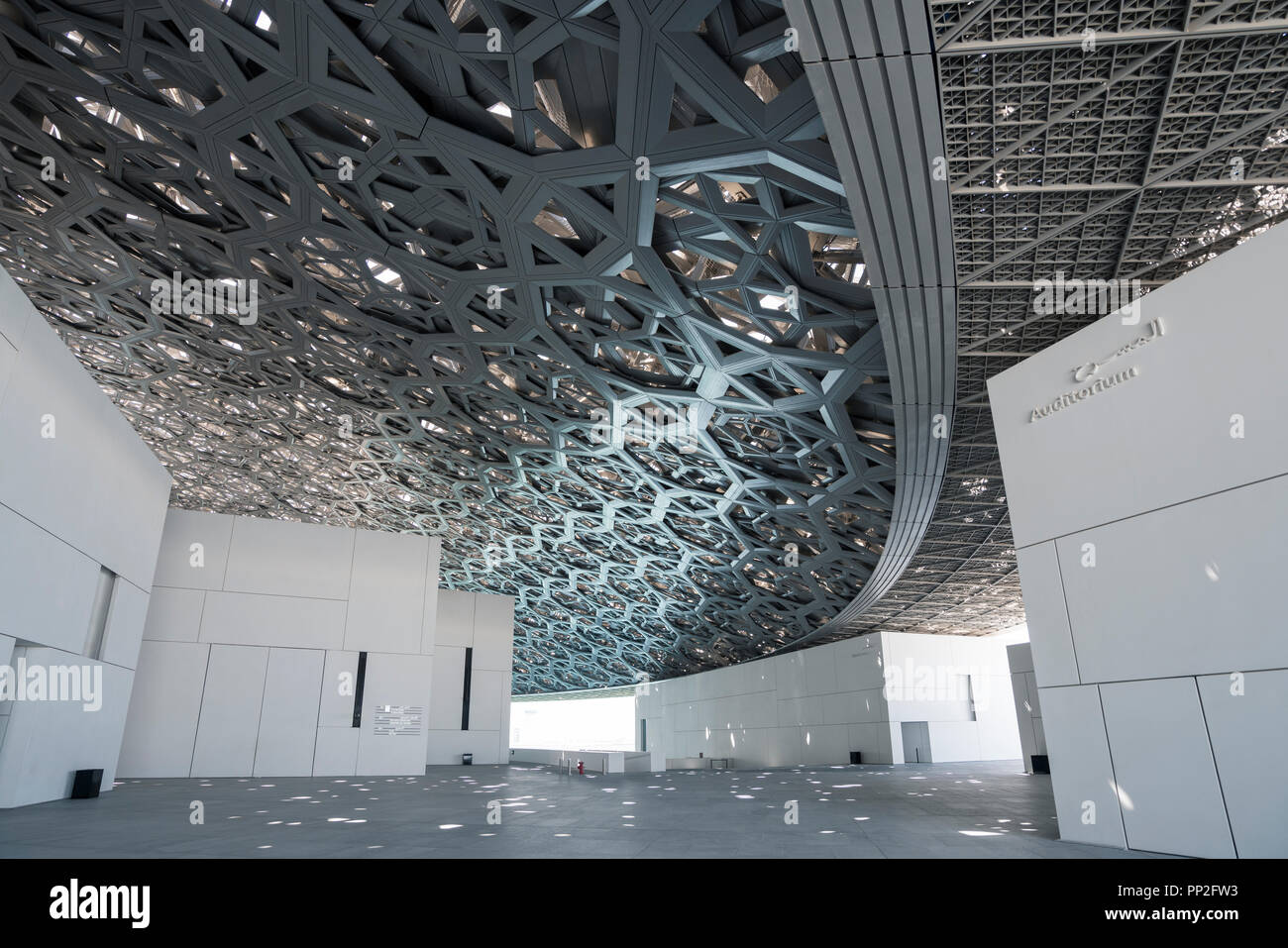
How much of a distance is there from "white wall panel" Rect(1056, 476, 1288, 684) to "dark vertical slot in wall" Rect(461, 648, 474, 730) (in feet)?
98.0

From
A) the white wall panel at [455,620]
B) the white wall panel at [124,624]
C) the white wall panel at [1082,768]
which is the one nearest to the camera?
the white wall panel at [1082,768]

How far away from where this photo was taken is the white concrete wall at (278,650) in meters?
19.9

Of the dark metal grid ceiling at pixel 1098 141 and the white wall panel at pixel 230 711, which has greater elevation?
the dark metal grid ceiling at pixel 1098 141

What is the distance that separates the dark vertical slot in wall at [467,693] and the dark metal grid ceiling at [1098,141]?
28.5 meters

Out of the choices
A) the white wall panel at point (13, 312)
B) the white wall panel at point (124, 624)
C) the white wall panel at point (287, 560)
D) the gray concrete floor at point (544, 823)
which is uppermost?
the white wall panel at point (13, 312)

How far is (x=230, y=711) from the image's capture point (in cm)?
2041

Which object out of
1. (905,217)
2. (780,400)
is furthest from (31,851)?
(780,400)

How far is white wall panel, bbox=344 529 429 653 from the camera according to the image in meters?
22.5

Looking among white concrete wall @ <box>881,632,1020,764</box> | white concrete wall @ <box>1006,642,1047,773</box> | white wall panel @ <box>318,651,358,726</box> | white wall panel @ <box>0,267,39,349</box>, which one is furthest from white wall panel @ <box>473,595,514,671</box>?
white wall panel @ <box>0,267,39,349</box>

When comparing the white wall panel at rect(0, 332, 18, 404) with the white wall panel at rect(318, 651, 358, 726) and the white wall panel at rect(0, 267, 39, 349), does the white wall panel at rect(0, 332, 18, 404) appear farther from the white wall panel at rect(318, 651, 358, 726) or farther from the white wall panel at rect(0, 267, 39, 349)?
the white wall panel at rect(318, 651, 358, 726)

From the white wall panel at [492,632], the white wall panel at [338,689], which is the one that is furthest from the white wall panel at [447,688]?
the white wall panel at [338,689]

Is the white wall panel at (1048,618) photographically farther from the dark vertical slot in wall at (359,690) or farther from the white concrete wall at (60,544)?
the dark vertical slot in wall at (359,690)
